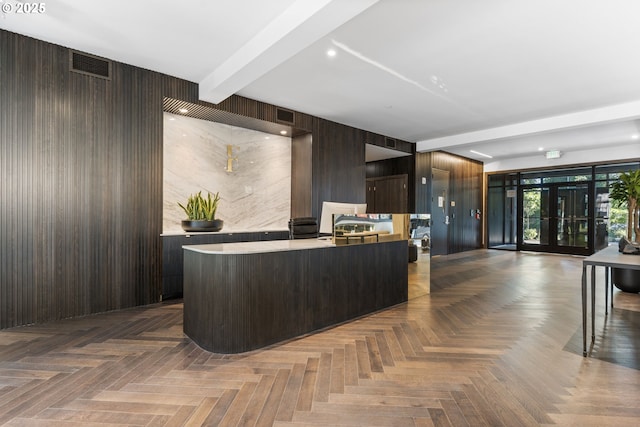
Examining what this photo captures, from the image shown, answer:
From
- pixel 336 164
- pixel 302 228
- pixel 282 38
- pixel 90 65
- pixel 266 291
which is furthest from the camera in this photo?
pixel 336 164

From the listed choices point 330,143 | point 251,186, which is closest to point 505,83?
point 330,143

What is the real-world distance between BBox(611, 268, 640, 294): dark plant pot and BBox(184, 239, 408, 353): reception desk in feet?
12.6

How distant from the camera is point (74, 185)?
3.63m

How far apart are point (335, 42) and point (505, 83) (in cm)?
250

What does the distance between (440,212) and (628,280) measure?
453 cm

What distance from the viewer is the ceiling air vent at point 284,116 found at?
18.0 feet

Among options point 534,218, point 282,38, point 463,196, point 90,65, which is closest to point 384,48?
point 282,38

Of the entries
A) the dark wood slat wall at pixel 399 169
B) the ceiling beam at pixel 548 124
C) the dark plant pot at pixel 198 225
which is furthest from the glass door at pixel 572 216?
the dark plant pot at pixel 198 225

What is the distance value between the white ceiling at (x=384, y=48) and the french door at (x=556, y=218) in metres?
4.18

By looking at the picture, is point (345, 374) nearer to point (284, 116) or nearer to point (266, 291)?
point (266, 291)

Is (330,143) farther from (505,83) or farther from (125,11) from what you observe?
(125,11)

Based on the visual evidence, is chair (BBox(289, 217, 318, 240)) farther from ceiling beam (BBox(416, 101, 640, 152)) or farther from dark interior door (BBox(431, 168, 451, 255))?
dark interior door (BBox(431, 168, 451, 255))

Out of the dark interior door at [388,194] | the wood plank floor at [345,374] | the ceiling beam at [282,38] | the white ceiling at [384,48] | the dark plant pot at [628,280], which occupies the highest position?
the white ceiling at [384,48]

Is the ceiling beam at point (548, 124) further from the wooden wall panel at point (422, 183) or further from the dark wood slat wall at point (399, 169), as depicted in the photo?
the dark wood slat wall at point (399, 169)
